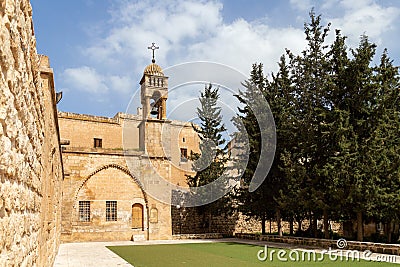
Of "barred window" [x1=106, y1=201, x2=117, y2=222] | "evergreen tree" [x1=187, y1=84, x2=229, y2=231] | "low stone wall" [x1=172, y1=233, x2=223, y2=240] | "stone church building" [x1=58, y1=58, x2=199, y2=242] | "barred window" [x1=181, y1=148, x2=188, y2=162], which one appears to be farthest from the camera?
"barred window" [x1=181, y1=148, x2=188, y2=162]

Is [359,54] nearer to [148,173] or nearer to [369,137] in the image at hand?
[369,137]

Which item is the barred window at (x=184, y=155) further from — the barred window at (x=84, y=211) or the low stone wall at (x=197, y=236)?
the barred window at (x=84, y=211)

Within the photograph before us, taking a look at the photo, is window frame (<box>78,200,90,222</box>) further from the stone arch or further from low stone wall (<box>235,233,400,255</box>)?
low stone wall (<box>235,233,400,255</box>)

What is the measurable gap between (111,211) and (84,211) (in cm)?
134

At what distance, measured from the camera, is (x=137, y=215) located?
20672 millimetres

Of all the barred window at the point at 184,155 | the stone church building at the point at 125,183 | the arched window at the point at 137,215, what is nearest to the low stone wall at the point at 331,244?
the stone church building at the point at 125,183

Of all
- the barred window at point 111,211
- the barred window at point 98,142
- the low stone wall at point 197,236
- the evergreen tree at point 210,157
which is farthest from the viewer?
the barred window at point 98,142

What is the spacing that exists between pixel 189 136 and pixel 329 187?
63.9 feet

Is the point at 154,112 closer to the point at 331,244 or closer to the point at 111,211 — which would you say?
the point at 111,211

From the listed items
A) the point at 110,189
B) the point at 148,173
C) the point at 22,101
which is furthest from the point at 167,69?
the point at 22,101

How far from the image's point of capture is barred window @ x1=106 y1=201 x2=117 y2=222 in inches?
781

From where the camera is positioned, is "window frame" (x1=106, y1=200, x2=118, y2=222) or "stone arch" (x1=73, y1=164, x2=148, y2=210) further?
"window frame" (x1=106, y1=200, x2=118, y2=222)

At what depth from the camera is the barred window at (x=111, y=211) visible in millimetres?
19828

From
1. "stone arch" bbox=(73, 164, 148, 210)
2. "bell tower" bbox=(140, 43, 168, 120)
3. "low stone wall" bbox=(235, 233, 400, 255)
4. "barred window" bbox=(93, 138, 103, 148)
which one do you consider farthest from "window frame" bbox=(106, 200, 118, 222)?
"barred window" bbox=(93, 138, 103, 148)
